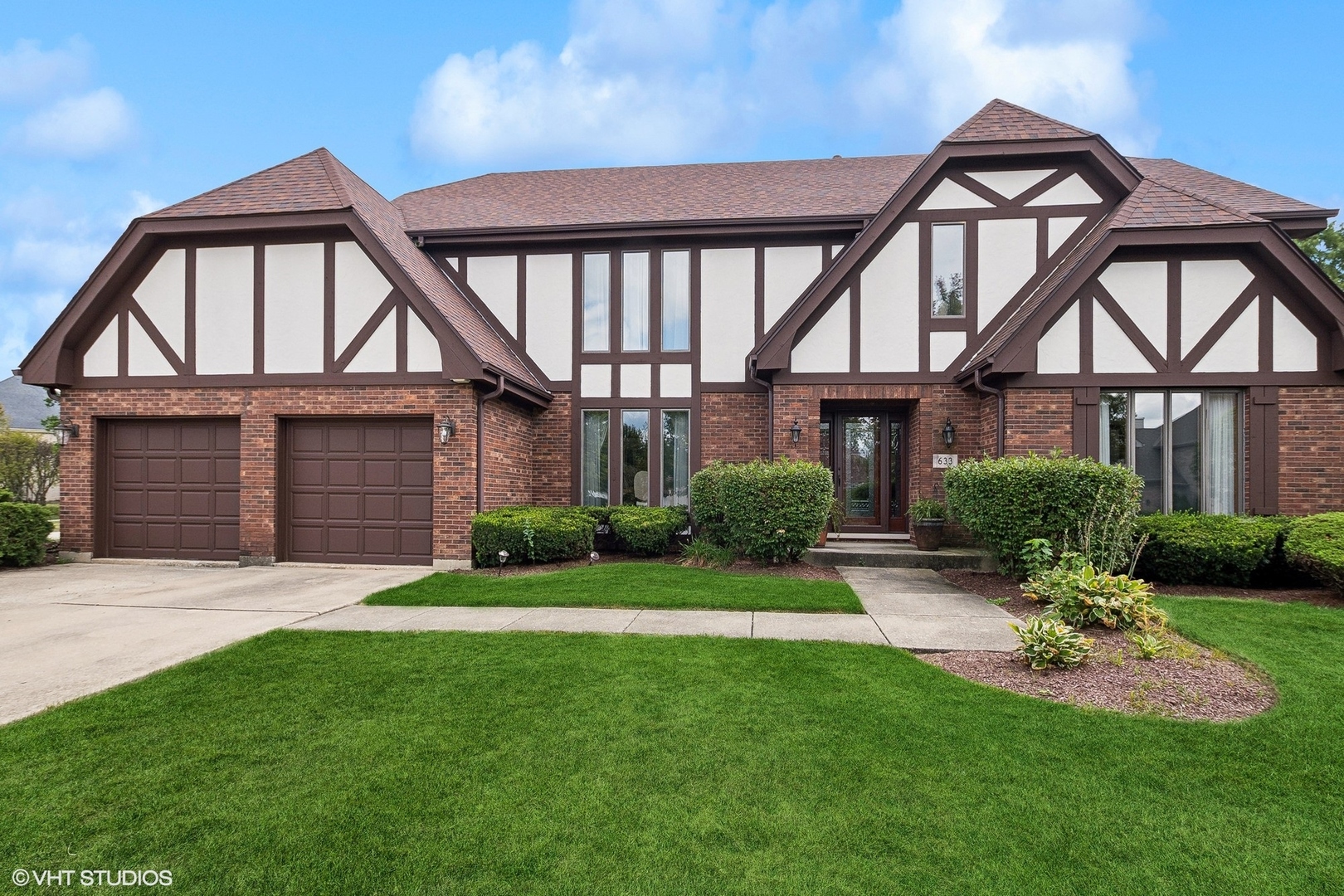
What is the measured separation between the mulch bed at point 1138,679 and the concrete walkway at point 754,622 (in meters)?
0.54

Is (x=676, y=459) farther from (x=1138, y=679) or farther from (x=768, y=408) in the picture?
(x=1138, y=679)

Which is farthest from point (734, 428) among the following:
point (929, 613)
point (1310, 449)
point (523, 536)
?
point (1310, 449)

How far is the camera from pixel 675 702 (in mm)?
4191

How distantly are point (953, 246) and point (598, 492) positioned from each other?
25.4 feet

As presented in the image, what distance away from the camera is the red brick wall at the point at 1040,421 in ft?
31.6

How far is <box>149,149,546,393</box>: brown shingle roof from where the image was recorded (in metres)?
10.1

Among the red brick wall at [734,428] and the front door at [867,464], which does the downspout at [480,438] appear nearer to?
the red brick wall at [734,428]

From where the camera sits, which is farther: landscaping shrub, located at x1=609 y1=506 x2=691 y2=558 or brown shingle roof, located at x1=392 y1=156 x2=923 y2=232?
brown shingle roof, located at x1=392 y1=156 x2=923 y2=232

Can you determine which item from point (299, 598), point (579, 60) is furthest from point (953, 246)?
point (579, 60)

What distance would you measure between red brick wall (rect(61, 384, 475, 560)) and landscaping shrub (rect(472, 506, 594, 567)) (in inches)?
13.8

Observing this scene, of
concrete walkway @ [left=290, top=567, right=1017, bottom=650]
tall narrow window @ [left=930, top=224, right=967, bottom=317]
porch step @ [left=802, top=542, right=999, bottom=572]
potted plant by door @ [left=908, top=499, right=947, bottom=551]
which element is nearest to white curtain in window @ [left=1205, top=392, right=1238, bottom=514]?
porch step @ [left=802, top=542, right=999, bottom=572]

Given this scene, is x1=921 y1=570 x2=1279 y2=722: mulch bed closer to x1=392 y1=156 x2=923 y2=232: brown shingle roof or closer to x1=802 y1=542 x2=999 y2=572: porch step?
x1=802 y1=542 x2=999 y2=572: porch step

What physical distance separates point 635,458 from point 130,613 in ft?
24.6

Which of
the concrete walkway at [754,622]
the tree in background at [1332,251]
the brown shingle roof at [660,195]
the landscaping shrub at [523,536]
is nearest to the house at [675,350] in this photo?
the brown shingle roof at [660,195]
